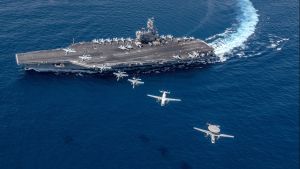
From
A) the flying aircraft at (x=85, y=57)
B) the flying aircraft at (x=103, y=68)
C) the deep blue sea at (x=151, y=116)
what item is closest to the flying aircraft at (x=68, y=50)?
the flying aircraft at (x=85, y=57)

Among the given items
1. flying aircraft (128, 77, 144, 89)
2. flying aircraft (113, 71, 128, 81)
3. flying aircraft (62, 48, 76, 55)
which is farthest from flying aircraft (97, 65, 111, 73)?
flying aircraft (62, 48, 76, 55)

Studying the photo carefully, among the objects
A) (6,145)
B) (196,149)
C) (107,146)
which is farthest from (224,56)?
(6,145)

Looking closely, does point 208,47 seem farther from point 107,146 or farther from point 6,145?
point 6,145

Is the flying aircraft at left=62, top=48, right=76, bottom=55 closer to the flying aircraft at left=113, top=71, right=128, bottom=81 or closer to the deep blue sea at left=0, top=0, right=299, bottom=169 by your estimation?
the deep blue sea at left=0, top=0, right=299, bottom=169

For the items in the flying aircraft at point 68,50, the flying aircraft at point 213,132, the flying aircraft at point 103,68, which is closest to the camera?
Result: the flying aircraft at point 213,132

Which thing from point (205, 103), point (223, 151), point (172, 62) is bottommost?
point (223, 151)

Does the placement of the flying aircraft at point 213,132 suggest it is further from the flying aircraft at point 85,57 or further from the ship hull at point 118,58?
the flying aircraft at point 85,57

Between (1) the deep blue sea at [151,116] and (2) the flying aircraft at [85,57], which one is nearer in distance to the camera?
(1) the deep blue sea at [151,116]

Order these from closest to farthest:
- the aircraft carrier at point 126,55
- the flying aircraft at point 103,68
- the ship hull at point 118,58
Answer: the flying aircraft at point 103,68 < the ship hull at point 118,58 < the aircraft carrier at point 126,55
